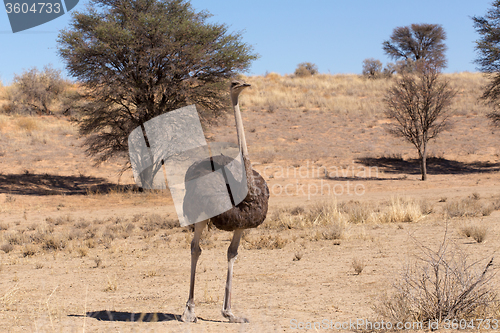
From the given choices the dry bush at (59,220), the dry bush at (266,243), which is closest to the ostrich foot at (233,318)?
the dry bush at (266,243)

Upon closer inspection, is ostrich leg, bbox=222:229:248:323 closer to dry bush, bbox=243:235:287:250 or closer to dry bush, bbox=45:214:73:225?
dry bush, bbox=243:235:287:250


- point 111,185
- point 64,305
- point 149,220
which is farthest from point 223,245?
point 111,185

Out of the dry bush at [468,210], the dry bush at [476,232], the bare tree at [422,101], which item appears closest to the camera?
the dry bush at [476,232]

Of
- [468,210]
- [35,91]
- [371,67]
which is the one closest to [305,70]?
[371,67]

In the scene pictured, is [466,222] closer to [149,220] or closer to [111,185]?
[149,220]

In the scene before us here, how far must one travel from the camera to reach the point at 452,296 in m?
4.51

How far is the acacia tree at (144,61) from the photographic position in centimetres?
1647

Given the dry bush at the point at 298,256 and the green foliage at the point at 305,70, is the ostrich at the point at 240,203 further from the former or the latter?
the green foliage at the point at 305,70

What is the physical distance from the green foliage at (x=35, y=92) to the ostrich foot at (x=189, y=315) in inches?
1197

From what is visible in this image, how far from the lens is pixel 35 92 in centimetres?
3192

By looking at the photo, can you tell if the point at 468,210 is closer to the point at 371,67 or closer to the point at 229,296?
the point at 229,296

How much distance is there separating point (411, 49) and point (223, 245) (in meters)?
43.7

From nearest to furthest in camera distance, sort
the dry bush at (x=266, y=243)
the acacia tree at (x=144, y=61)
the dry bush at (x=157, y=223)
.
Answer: the dry bush at (x=266, y=243) < the dry bush at (x=157, y=223) < the acacia tree at (x=144, y=61)

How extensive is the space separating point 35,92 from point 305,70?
31.5 metres
